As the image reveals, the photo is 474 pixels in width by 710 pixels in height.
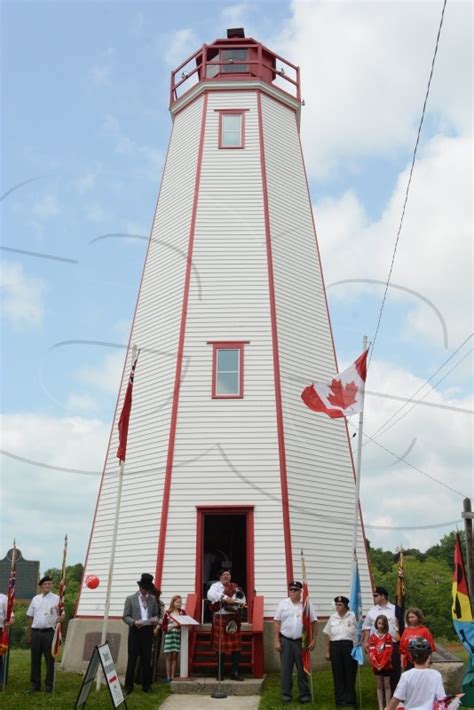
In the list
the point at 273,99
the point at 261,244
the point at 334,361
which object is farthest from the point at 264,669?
the point at 273,99

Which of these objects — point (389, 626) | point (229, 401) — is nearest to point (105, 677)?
point (389, 626)

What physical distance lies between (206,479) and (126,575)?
2561mm

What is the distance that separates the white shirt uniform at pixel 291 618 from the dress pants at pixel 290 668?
0.35 feet

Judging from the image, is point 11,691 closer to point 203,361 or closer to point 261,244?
point 203,361

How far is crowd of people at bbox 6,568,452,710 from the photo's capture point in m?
9.73

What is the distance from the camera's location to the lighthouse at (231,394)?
1496 centimetres

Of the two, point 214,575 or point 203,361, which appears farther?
point 214,575

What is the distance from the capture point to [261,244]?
702 inches

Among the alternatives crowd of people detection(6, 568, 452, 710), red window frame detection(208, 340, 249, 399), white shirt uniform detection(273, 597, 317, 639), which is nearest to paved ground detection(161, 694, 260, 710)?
crowd of people detection(6, 568, 452, 710)

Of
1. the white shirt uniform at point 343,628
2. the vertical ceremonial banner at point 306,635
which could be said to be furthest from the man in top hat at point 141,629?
the white shirt uniform at point 343,628

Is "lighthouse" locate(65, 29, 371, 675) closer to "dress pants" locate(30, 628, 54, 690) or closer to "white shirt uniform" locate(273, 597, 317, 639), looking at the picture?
"white shirt uniform" locate(273, 597, 317, 639)

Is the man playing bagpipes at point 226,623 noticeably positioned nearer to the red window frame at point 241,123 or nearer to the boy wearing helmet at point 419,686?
the boy wearing helmet at point 419,686

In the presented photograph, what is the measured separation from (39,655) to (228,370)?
725 cm

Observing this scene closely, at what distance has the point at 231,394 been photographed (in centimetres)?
1622
